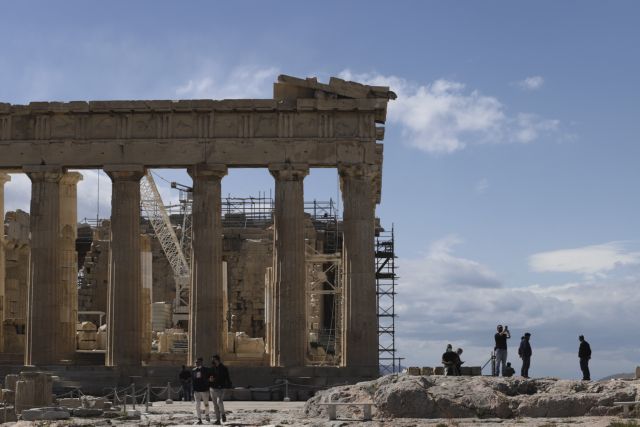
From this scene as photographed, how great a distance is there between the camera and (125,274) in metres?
44.0

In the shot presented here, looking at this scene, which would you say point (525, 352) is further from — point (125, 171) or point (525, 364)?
point (125, 171)

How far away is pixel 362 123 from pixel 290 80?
3.06m

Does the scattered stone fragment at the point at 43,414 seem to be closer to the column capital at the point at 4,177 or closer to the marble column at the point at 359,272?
the marble column at the point at 359,272

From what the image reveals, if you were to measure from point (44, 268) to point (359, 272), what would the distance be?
11551 mm

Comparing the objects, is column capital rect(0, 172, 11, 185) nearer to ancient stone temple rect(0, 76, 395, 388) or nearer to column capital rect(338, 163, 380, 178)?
ancient stone temple rect(0, 76, 395, 388)

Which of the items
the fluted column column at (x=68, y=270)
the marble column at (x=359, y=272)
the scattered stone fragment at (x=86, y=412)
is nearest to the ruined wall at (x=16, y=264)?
the fluted column column at (x=68, y=270)

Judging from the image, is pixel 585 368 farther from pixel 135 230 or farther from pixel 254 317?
pixel 254 317

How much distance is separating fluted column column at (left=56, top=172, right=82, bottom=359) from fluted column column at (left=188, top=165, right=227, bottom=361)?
4.96 meters

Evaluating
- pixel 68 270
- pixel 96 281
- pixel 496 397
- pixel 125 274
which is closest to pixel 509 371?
pixel 496 397

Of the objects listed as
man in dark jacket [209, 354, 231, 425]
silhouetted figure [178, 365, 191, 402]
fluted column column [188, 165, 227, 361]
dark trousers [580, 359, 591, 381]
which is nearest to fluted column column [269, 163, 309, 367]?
fluted column column [188, 165, 227, 361]

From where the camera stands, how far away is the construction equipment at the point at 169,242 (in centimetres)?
6712

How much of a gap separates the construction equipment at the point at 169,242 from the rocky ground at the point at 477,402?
1566 inches

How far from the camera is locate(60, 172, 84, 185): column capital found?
46381 millimetres

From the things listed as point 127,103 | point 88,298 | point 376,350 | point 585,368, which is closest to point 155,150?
point 127,103
